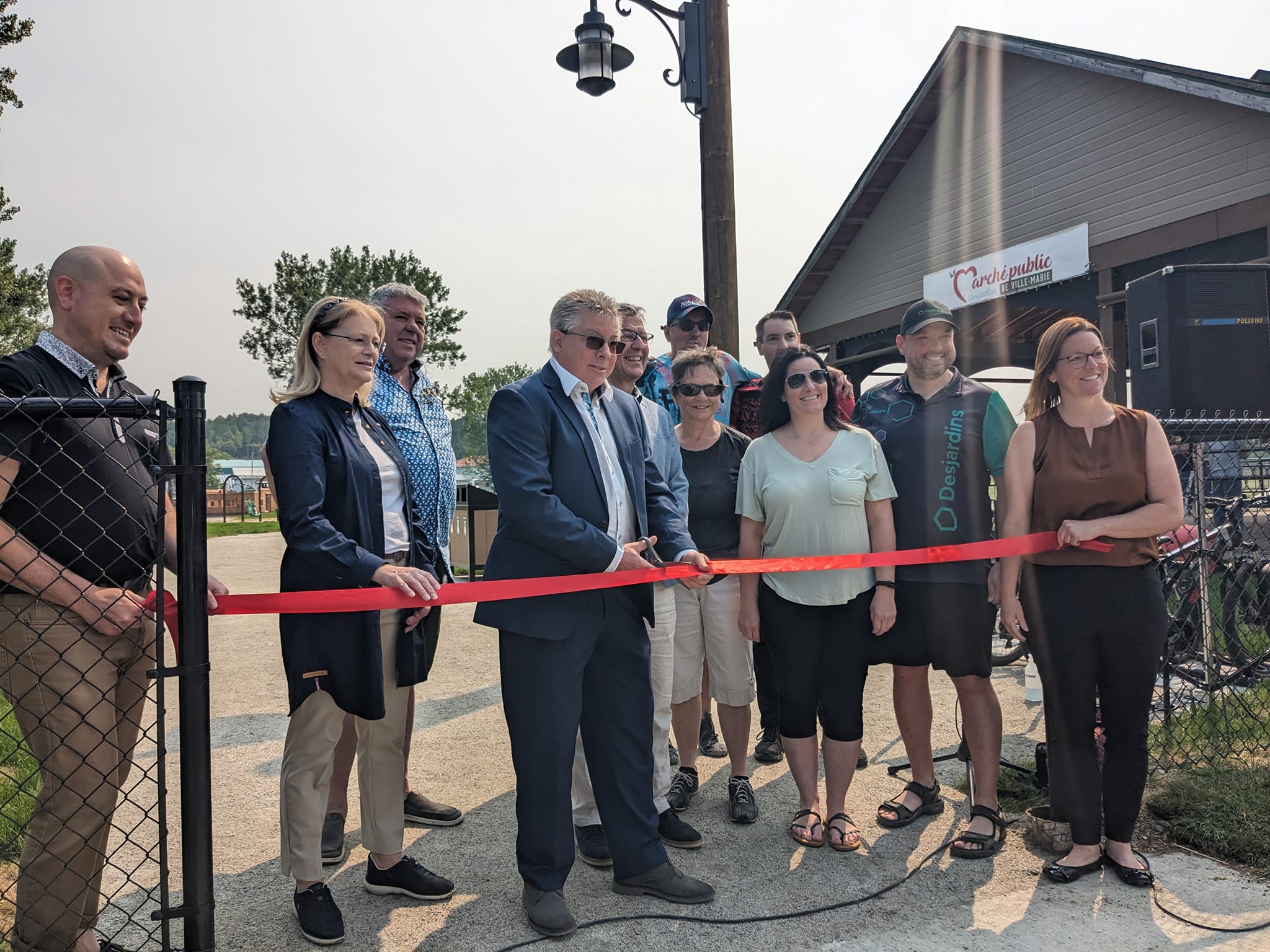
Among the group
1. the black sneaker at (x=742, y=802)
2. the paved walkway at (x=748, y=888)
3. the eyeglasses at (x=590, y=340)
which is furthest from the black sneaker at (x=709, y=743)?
the eyeglasses at (x=590, y=340)

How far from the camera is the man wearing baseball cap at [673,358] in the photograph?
5.30m

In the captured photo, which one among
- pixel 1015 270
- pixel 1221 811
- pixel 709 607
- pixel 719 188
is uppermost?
pixel 1015 270

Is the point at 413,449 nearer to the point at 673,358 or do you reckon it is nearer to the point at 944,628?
the point at 673,358

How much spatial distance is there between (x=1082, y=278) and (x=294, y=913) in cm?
1311

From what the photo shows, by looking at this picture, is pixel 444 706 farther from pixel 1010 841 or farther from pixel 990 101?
pixel 990 101

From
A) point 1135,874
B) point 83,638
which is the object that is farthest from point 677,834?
point 83,638

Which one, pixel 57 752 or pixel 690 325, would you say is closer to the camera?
pixel 57 752

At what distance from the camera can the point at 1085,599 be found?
135 inches

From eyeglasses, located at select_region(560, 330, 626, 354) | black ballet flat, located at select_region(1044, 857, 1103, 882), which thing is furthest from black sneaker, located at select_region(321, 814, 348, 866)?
A: black ballet flat, located at select_region(1044, 857, 1103, 882)

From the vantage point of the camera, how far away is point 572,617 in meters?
3.20

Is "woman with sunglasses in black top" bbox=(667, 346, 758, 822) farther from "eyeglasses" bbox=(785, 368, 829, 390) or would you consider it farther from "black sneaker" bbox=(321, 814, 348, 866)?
"black sneaker" bbox=(321, 814, 348, 866)

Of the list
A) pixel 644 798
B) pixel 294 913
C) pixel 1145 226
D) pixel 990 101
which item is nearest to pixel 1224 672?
pixel 644 798

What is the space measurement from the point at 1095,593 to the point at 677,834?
1.93 meters

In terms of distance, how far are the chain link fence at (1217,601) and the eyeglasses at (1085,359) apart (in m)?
1.27
